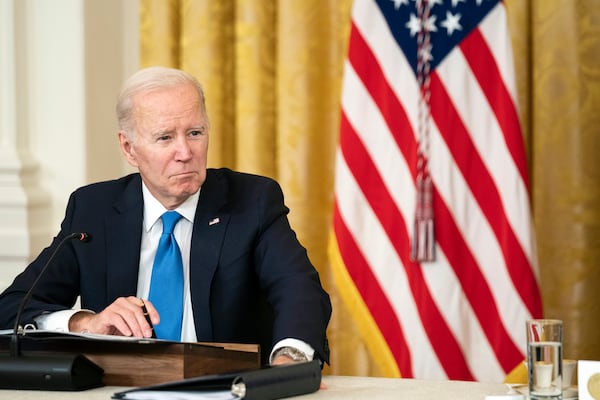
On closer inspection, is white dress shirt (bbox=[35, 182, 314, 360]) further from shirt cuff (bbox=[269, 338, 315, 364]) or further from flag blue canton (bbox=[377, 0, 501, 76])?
flag blue canton (bbox=[377, 0, 501, 76])

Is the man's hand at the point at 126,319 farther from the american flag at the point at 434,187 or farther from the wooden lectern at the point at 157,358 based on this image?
the american flag at the point at 434,187

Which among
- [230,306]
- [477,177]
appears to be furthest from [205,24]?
[230,306]

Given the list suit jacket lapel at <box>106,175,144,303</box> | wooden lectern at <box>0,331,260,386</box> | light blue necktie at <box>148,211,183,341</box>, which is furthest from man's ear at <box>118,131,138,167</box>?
wooden lectern at <box>0,331,260,386</box>

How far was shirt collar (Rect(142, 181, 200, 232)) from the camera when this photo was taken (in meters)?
2.76

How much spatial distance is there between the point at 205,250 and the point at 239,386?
2.87 feet

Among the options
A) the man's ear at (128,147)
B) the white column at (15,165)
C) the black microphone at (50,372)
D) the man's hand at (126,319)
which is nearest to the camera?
the black microphone at (50,372)

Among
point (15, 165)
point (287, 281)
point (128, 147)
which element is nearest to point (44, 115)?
point (15, 165)

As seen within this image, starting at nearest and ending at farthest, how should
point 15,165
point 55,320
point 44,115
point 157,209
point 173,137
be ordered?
1. point 55,320
2. point 173,137
3. point 157,209
4. point 15,165
5. point 44,115

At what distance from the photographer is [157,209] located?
278 cm

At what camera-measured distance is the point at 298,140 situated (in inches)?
174

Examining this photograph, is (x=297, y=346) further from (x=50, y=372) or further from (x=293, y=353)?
(x=50, y=372)

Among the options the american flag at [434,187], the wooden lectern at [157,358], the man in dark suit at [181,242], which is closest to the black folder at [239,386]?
the wooden lectern at [157,358]

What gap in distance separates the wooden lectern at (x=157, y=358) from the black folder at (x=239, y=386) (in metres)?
0.15

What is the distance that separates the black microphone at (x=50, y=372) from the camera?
2.07 meters
